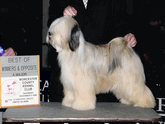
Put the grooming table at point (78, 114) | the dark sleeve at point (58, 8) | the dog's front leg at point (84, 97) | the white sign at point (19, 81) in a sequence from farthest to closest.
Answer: the dark sleeve at point (58, 8) < the white sign at point (19, 81) < the dog's front leg at point (84, 97) < the grooming table at point (78, 114)

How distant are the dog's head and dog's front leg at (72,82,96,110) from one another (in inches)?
12.2

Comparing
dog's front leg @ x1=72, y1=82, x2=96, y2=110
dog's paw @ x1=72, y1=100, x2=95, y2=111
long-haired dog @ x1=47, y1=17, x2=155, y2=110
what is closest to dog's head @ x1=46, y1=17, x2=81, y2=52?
long-haired dog @ x1=47, y1=17, x2=155, y2=110

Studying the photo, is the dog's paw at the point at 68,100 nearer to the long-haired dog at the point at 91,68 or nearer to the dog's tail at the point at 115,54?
the long-haired dog at the point at 91,68

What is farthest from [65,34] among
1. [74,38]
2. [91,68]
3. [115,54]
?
[115,54]

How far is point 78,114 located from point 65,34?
2.01 ft

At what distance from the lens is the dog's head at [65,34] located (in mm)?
1725

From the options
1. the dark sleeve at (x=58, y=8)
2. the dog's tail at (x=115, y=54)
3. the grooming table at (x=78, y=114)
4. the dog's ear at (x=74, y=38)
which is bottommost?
the grooming table at (x=78, y=114)

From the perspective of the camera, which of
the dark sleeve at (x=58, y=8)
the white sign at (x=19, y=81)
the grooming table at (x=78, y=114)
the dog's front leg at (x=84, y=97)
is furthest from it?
the dark sleeve at (x=58, y=8)

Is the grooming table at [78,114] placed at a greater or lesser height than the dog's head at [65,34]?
lesser

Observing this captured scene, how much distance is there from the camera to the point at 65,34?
1.73 metres

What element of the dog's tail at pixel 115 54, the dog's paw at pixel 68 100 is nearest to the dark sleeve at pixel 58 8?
the dog's tail at pixel 115 54

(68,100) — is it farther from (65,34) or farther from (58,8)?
(58,8)

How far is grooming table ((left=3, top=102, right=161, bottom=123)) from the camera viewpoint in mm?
1669

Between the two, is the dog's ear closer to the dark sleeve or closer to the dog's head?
the dog's head
